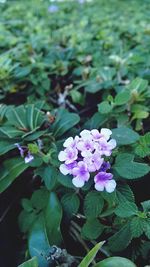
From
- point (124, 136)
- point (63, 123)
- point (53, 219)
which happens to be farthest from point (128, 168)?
point (63, 123)

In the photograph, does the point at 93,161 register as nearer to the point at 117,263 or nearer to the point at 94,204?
the point at 94,204

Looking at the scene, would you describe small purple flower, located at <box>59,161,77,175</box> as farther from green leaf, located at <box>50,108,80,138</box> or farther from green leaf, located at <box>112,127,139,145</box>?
green leaf, located at <box>50,108,80,138</box>

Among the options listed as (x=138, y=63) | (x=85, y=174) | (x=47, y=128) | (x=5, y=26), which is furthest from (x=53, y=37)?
(x=85, y=174)

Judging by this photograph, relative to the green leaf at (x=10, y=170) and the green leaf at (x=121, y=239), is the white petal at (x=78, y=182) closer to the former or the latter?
the green leaf at (x=121, y=239)

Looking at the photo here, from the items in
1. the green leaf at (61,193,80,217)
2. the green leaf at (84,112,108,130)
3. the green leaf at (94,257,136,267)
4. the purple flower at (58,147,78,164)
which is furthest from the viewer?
the green leaf at (84,112,108,130)

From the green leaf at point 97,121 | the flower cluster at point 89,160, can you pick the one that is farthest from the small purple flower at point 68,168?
the green leaf at point 97,121

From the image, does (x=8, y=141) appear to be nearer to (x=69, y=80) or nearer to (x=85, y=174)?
(x=85, y=174)

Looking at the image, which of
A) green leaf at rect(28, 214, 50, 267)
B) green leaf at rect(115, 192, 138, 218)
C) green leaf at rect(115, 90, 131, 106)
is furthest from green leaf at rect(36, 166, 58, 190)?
green leaf at rect(115, 90, 131, 106)
